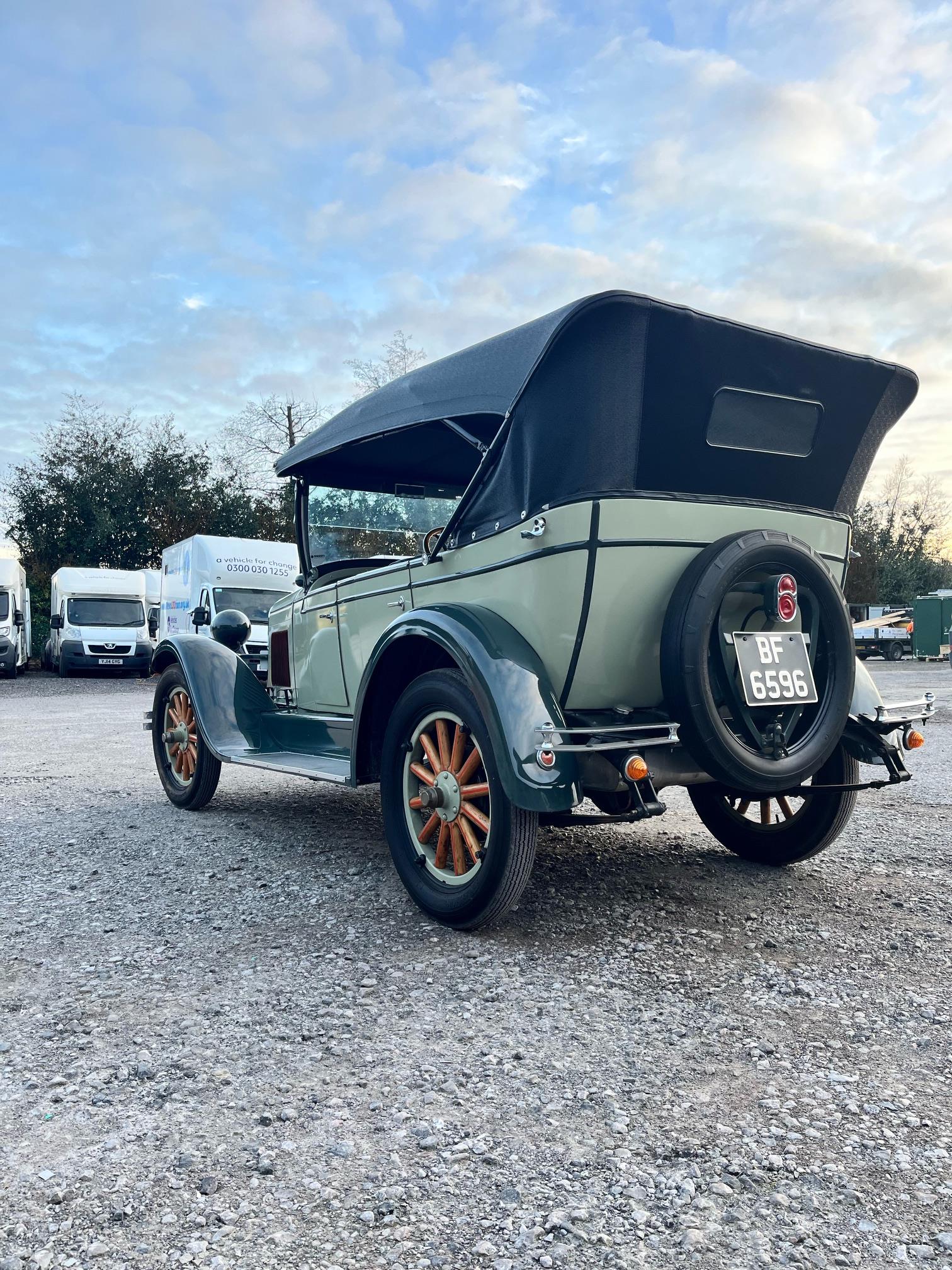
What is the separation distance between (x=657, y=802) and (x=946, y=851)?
2.45 m

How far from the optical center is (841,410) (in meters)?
3.69

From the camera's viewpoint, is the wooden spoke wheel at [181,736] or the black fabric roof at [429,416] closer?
the black fabric roof at [429,416]

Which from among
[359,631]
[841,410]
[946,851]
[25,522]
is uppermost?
[25,522]

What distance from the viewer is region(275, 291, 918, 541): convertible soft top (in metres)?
3.22

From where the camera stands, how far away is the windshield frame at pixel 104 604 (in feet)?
78.3

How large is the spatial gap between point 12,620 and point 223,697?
19.8 m

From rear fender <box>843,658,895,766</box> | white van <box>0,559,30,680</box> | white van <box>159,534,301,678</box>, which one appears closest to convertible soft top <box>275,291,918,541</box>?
rear fender <box>843,658,895,766</box>

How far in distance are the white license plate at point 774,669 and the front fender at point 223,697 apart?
2.97 m

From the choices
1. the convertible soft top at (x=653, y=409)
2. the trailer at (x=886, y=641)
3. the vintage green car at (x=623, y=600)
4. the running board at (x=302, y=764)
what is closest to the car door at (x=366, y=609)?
the vintage green car at (x=623, y=600)

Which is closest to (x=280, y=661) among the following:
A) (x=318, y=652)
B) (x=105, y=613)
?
(x=318, y=652)

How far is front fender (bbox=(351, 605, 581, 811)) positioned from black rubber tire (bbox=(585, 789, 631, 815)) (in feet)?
0.73

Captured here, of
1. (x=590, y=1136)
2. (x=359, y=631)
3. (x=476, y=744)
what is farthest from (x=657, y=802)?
(x=359, y=631)

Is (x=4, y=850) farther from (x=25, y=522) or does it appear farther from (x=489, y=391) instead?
(x=25, y=522)

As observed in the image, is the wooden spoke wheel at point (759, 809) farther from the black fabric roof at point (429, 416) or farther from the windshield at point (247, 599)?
the windshield at point (247, 599)
